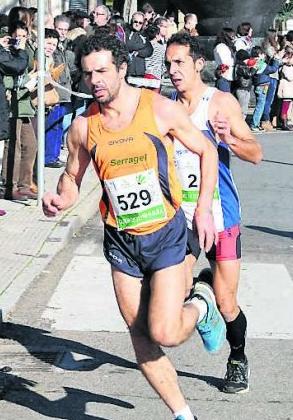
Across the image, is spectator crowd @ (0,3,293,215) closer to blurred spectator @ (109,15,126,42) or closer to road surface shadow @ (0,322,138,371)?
blurred spectator @ (109,15,126,42)

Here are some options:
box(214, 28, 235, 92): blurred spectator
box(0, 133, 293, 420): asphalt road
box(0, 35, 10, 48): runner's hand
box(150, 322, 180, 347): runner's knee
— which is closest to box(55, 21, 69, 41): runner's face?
box(0, 35, 10, 48): runner's hand

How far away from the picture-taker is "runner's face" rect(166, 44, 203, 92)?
5.88 metres

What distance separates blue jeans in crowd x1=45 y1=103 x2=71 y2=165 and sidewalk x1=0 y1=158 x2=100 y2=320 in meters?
1.38

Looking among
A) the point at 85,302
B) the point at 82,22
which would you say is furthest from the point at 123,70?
the point at 82,22

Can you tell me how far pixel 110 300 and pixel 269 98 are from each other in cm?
1421

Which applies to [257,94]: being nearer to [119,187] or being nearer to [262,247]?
[262,247]

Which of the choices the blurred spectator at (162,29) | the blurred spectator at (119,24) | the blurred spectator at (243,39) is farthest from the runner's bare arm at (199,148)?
the blurred spectator at (243,39)

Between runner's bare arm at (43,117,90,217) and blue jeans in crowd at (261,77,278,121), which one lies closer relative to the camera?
runner's bare arm at (43,117,90,217)

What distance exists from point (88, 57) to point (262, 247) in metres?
5.70

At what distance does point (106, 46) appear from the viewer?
16.1 feet

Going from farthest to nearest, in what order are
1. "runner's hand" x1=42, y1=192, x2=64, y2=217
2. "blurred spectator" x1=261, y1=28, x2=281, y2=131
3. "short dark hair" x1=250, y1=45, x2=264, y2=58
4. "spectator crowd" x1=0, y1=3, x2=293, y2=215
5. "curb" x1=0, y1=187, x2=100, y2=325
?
"blurred spectator" x1=261, y1=28, x2=281, y2=131 → "short dark hair" x1=250, y1=45, x2=264, y2=58 → "spectator crowd" x1=0, y1=3, x2=293, y2=215 → "curb" x1=0, y1=187, x2=100, y2=325 → "runner's hand" x1=42, y1=192, x2=64, y2=217

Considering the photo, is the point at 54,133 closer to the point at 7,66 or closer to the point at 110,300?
the point at 7,66

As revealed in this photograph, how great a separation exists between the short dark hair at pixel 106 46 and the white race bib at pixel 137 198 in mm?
542

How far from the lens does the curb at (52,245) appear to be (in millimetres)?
7607
